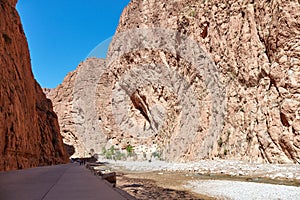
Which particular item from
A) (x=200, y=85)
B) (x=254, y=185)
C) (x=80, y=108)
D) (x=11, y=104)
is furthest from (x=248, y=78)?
(x=80, y=108)

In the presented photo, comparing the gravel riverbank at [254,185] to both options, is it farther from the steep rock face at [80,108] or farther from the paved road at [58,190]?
the steep rock face at [80,108]

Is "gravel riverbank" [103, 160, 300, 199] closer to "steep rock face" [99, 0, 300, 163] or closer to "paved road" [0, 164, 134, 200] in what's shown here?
"steep rock face" [99, 0, 300, 163]

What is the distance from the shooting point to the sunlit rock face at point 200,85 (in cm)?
2141

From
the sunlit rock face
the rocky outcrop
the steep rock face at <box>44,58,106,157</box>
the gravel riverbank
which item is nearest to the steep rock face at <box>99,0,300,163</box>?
the sunlit rock face

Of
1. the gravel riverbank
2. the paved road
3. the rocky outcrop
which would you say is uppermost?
the rocky outcrop

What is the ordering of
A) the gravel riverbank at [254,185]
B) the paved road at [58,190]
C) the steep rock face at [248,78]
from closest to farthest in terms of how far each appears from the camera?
the paved road at [58,190] → the gravel riverbank at [254,185] → the steep rock face at [248,78]

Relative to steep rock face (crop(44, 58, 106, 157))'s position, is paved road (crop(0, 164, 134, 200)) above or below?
below

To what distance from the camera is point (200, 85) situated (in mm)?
37594

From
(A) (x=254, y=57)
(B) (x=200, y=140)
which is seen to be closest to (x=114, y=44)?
(B) (x=200, y=140)

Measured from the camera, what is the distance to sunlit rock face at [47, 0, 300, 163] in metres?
21.4

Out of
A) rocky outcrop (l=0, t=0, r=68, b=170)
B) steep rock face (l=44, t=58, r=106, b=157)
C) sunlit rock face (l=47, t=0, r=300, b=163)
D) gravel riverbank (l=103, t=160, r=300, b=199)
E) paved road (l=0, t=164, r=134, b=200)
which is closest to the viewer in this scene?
paved road (l=0, t=164, r=134, b=200)

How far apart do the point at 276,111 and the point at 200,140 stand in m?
13.4

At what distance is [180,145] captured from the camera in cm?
3975

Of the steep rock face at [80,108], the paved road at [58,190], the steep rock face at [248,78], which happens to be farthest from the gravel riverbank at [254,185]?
the steep rock face at [80,108]
